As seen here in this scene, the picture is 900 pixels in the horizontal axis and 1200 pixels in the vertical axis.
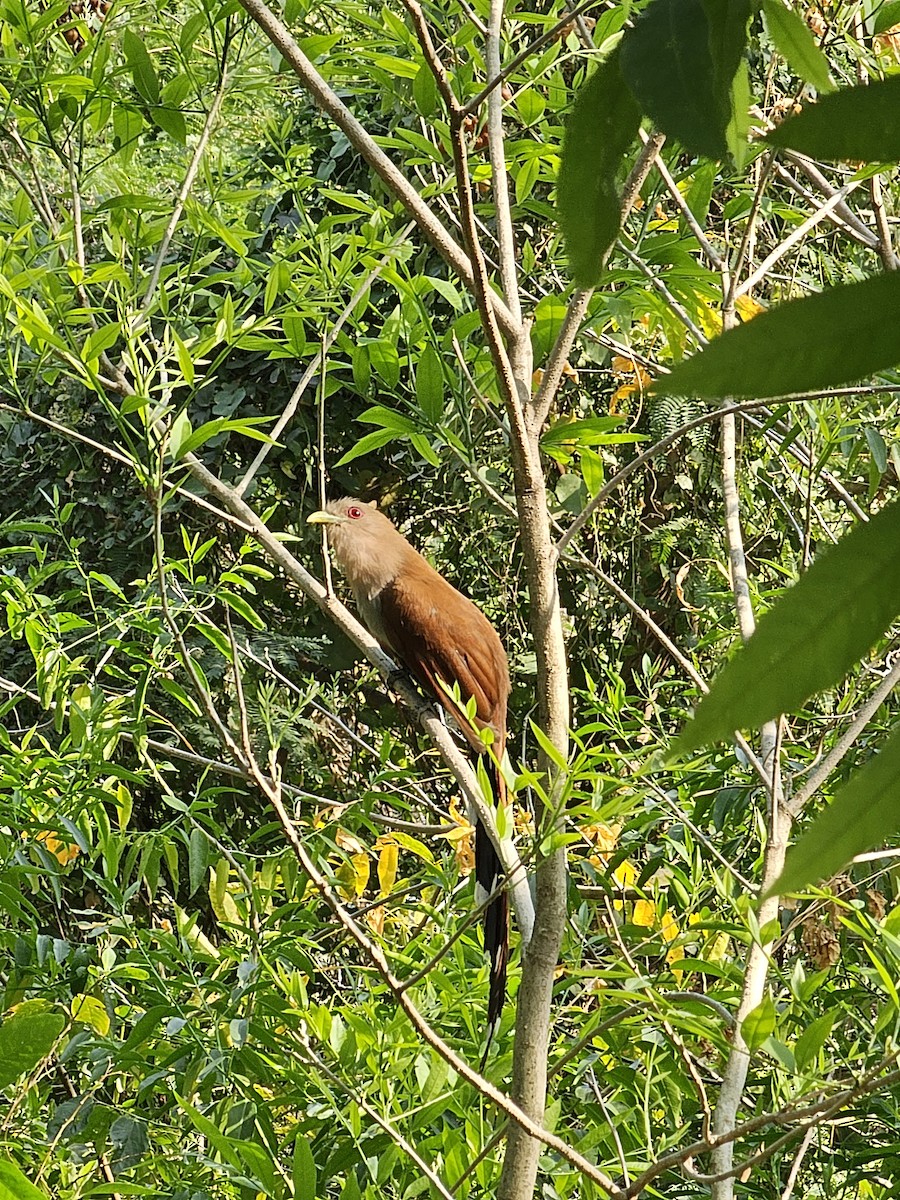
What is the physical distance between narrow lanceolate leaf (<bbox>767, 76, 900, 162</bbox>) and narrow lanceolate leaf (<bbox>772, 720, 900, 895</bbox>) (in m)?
0.12

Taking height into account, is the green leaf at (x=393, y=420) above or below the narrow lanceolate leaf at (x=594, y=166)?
below

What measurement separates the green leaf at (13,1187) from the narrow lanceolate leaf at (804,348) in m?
0.40

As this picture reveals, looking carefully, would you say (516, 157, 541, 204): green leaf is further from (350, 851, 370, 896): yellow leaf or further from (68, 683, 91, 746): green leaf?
(350, 851, 370, 896): yellow leaf

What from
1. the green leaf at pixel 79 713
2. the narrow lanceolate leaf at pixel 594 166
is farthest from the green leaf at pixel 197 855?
the narrow lanceolate leaf at pixel 594 166

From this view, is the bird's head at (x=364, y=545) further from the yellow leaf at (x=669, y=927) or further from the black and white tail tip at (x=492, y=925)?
the yellow leaf at (x=669, y=927)

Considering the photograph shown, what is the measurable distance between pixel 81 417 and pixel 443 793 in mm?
1534

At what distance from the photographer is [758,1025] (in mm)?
1129

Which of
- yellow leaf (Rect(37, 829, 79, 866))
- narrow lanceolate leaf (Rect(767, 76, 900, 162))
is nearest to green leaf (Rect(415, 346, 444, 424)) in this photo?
yellow leaf (Rect(37, 829, 79, 866))

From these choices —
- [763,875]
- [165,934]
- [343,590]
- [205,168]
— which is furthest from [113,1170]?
[343,590]

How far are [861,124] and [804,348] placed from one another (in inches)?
2.6

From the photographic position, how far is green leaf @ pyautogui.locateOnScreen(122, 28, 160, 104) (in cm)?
143

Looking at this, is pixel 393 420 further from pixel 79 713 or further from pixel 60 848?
pixel 60 848

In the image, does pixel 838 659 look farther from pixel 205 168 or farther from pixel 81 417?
pixel 81 417

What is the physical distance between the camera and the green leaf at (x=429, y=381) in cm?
147
